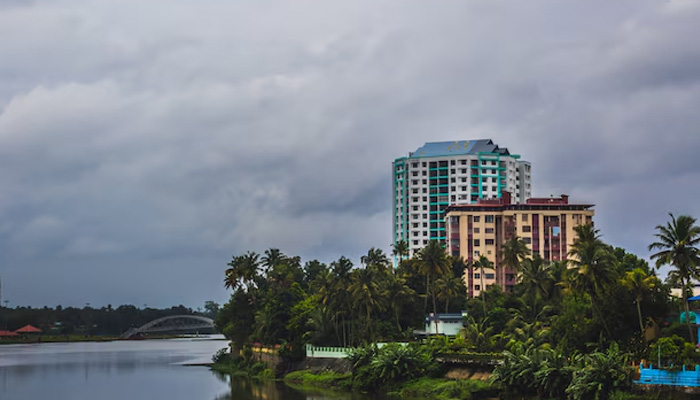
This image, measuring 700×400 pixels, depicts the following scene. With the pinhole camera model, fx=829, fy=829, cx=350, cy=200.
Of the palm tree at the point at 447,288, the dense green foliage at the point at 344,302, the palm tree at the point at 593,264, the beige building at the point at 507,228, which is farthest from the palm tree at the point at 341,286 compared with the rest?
the beige building at the point at 507,228

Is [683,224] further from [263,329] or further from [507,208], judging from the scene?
[507,208]

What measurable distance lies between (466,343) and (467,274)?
59715 millimetres

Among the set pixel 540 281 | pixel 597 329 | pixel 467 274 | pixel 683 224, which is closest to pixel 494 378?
pixel 597 329

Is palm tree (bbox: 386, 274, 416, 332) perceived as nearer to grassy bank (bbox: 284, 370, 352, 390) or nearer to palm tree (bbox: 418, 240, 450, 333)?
palm tree (bbox: 418, 240, 450, 333)

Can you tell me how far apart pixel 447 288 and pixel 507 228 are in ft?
128

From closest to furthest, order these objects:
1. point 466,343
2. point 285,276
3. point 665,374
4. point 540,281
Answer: point 665,374
point 466,343
point 540,281
point 285,276

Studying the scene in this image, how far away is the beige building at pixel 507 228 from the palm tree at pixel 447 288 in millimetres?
27327

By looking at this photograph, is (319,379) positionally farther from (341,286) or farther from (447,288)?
(447,288)

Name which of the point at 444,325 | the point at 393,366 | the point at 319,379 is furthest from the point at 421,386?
the point at 444,325

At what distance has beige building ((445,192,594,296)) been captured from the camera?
146m

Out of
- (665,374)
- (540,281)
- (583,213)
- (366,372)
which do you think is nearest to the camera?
(665,374)

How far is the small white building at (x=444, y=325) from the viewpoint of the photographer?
107125 mm

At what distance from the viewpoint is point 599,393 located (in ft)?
200

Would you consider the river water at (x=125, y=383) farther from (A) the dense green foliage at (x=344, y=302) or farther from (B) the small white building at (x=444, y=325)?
(B) the small white building at (x=444, y=325)
